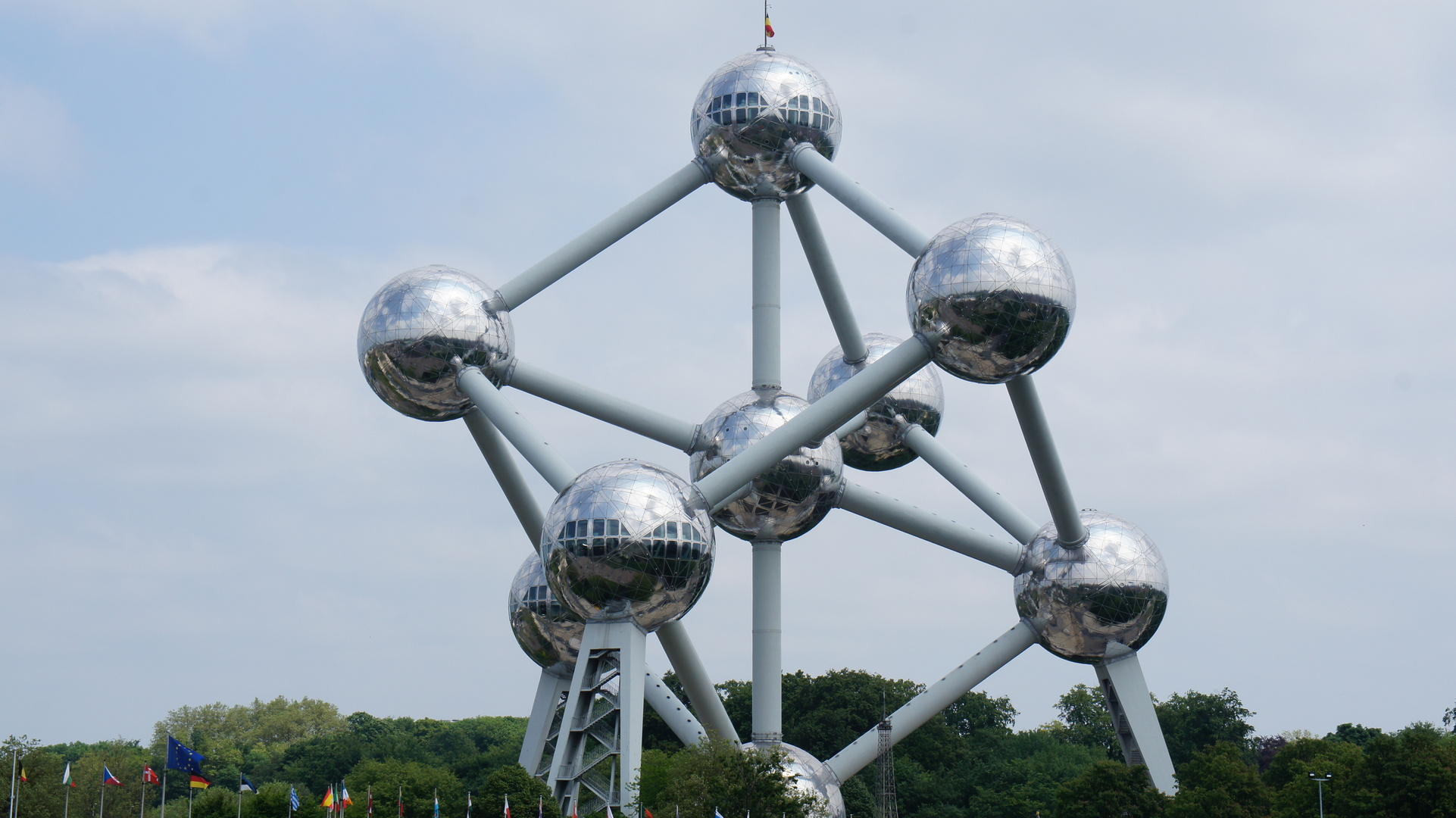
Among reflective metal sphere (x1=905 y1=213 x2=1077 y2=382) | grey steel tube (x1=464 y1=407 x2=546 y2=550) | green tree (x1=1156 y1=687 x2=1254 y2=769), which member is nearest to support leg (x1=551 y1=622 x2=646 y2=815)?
grey steel tube (x1=464 y1=407 x2=546 y2=550)

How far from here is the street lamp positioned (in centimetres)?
3014

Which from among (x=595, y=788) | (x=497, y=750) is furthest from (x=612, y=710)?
(x=497, y=750)

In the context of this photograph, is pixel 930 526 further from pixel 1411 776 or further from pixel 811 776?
pixel 1411 776

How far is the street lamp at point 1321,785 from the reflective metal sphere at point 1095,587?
682 cm

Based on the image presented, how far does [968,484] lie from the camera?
27.6 metres

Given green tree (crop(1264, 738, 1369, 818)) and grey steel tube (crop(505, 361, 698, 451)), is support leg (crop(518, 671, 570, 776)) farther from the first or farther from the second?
green tree (crop(1264, 738, 1369, 818))

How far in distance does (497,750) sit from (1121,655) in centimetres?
3864

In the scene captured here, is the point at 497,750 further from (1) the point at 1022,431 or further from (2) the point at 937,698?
(1) the point at 1022,431

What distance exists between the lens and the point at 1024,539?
26.5 m

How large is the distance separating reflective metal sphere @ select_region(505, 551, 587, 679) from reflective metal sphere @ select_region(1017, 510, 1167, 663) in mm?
7704

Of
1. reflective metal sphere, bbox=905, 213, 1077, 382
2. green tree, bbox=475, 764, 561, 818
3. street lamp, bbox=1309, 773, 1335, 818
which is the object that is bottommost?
green tree, bbox=475, 764, 561, 818

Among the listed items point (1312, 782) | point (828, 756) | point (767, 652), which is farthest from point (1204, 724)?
point (767, 652)

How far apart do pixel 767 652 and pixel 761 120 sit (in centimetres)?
880

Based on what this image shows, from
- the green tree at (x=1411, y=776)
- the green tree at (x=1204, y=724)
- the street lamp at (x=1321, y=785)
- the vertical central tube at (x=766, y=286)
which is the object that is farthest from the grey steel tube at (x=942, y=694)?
the green tree at (x=1204, y=724)
